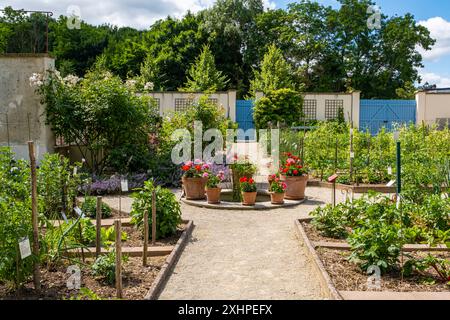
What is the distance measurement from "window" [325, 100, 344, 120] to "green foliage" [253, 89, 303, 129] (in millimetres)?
2915

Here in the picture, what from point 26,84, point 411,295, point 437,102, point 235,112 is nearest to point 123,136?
point 26,84

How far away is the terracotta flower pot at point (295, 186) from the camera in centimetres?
1029

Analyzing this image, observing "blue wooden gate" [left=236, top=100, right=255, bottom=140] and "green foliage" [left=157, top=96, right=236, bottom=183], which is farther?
"blue wooden gate" [left=236, top=100, right=255, bottom=140]

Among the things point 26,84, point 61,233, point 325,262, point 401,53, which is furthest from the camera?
point 401,53

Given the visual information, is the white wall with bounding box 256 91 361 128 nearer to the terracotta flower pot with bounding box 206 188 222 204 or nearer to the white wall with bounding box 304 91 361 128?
the white wall with bounding box 304 91 361 128

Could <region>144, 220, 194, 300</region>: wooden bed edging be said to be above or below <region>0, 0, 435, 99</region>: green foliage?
below

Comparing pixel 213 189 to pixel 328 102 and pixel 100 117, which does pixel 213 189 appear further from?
pixel 328 102

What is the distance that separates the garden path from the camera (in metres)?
5.07

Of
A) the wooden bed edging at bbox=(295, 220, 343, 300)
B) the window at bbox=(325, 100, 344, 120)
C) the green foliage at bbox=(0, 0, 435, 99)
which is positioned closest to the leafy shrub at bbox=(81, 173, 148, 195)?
the wooden bed edging at bbox=(295, 220, 343, 300)

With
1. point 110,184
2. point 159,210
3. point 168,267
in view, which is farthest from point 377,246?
point 110,184

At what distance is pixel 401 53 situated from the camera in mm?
37344

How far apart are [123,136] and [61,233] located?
7868mm

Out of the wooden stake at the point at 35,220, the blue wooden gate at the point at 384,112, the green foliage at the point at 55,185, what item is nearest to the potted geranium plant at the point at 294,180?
the green foliage at the point at 55,185

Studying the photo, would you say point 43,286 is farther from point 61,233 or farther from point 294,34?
point 294,34
